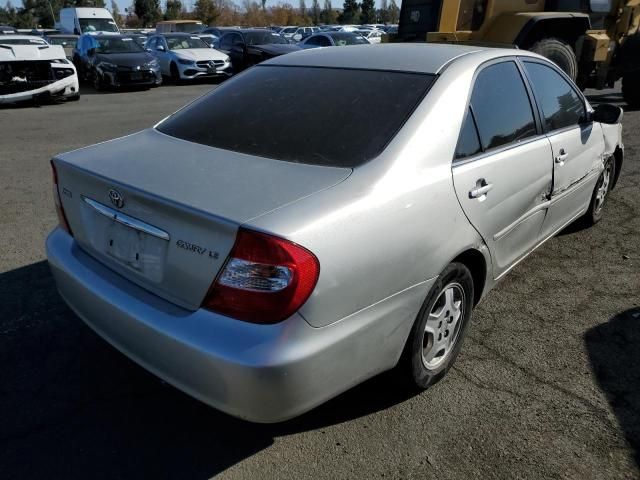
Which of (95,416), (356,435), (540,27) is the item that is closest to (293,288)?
(356,435)

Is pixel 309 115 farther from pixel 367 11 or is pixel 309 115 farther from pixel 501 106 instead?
pixel 367 11

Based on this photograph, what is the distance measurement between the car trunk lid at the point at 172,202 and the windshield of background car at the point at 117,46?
14406mm

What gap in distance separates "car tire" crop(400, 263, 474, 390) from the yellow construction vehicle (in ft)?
21.3

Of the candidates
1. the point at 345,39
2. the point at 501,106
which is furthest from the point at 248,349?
the point at 345,39

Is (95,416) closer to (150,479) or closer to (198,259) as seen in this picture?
(150,479)

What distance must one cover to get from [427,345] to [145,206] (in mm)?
1442

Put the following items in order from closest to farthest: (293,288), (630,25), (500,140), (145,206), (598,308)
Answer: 1. (293,288)
2. (145,206)
3. (500,140)
4. (598,308)
5. (630,25)

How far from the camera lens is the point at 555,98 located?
374cm

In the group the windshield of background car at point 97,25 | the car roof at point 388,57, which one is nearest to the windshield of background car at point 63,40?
the windshield of background car at point 97,25

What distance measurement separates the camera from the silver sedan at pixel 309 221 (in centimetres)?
196

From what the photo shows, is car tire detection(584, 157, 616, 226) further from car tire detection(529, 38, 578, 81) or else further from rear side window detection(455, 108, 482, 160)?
car tire detection(529, 38, 578, 81)

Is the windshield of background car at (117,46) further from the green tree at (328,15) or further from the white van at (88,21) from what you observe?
the green tree at (328,15)

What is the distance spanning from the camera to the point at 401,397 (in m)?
2.74

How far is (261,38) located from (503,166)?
16956 mm
